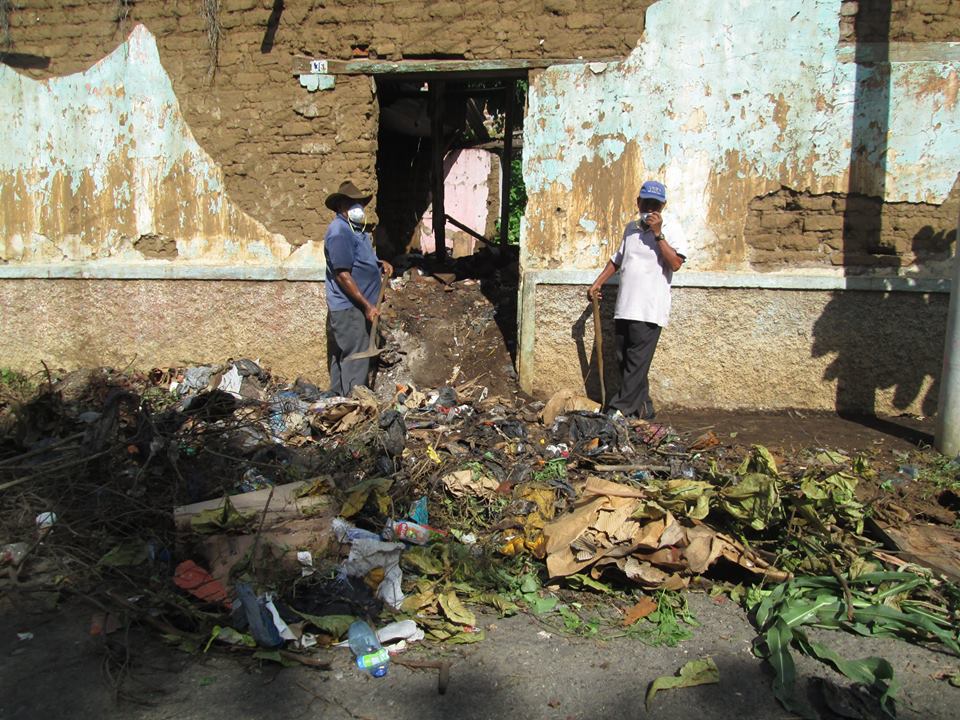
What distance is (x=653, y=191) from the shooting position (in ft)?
17.5

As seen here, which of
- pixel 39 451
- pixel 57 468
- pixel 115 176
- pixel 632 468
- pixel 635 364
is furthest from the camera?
pixel 115 176

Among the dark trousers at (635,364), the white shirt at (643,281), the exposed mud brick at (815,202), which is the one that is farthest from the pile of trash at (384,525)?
the exposed mud brick at (815,202)

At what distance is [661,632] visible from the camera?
309cm

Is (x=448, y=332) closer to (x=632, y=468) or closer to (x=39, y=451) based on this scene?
(x=632, y=468)

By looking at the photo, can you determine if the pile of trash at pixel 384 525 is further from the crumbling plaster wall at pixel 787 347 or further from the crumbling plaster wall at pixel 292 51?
the crumbling plaster wall at pixel 292 51

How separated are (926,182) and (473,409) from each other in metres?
3.79

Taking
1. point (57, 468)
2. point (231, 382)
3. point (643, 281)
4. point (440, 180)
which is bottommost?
point (57, 468)

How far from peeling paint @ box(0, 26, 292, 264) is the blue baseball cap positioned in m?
3.04

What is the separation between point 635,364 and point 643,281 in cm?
62

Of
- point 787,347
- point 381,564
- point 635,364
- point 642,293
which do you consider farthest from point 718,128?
point 381,564

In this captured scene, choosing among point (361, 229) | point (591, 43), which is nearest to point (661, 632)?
point (361, 229)

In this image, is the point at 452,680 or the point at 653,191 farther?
the point at 653,191

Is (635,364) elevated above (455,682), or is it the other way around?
(635,364)

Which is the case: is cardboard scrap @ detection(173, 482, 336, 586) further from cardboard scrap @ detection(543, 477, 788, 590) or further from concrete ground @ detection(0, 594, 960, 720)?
cardboard scrap @ detection(543, 477, 788, 590)
